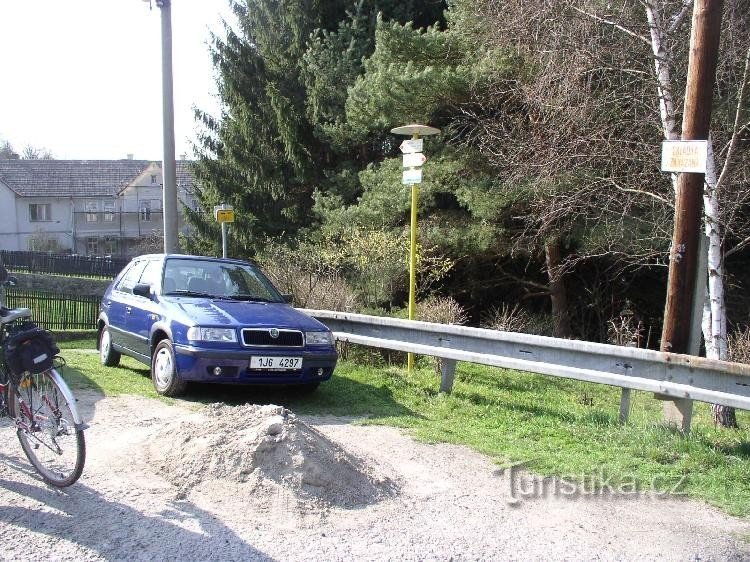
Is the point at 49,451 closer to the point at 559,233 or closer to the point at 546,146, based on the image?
the point at 546,146

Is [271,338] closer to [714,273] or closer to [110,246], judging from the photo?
[714,273]

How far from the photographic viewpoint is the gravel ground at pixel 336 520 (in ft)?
12.9

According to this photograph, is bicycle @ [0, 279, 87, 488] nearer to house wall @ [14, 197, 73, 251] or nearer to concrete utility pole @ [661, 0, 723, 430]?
concrete utility pole @ [661, 0, 723, 430]

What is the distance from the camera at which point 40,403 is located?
4.68 m

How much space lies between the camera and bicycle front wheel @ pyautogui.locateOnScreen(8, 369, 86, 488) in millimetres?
4492

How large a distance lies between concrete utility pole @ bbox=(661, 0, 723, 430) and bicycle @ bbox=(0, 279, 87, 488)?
557 centimetres

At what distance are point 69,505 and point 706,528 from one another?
390 centimetres

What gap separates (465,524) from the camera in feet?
14.4

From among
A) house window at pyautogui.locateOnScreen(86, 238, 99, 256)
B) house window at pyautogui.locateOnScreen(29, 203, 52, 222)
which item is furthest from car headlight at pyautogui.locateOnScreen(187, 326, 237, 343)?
house window at pyautogui.locateOnScreen(29, 203, 52, 222)

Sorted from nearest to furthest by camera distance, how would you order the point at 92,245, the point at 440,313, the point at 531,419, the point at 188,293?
the point at 531,419
the point at 188,293
the point at 440,313
the point at 92,245

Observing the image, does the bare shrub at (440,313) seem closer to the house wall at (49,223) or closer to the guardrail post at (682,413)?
the guardrail post at (682,413)

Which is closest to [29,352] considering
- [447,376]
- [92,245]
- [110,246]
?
[447,376]

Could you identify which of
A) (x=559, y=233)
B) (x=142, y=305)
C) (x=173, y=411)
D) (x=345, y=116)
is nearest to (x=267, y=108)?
(x=345, y=116)

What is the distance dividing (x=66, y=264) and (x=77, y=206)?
2931 centimetres
